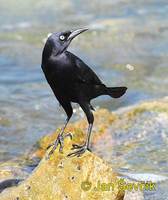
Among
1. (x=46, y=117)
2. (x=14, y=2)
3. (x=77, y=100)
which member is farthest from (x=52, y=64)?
(x=14, y=2)

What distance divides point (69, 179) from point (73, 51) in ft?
36.9

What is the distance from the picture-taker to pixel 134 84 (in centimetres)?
1489

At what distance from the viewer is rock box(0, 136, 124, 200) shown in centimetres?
616

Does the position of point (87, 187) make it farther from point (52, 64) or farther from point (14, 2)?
point (14, 2)

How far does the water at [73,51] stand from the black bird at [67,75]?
14.5 feet

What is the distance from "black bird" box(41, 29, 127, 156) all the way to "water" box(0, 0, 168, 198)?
14.5 ft

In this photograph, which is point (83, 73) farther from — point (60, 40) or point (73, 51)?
point (73, 51)

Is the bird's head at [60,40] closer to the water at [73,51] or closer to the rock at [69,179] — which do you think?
the rock at [69,179]

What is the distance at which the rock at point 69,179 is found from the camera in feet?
20.2

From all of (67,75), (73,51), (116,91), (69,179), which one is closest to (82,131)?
(116,91)

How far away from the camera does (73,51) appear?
17328 mm

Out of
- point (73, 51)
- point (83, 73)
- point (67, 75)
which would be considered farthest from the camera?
point (73, 51)

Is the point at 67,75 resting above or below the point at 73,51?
above

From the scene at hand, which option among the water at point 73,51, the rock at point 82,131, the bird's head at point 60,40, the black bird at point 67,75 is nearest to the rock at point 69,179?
the black bird at point 67,75
